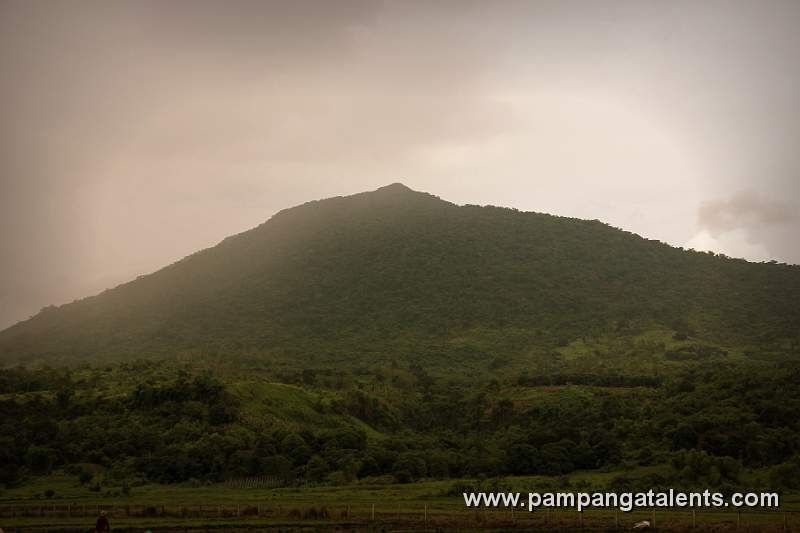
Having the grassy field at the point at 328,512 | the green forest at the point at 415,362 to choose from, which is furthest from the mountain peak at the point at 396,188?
the grassy field at the point at 328,512

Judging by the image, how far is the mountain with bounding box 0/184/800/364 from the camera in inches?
3755

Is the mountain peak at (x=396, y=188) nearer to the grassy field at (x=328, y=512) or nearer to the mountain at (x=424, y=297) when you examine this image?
the mountain at (x=424, y=297)

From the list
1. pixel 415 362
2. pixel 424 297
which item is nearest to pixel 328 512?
pixel 415 362

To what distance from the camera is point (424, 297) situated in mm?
110250

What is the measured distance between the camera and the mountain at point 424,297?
95.4 meters

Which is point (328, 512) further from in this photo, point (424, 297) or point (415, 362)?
point (424, 297)

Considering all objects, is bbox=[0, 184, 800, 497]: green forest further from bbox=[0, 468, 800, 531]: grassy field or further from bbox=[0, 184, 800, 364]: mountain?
bbox=[0, 468, 800, 531]: grassy field

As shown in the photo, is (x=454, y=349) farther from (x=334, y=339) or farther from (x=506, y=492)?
(x=506, y=492)

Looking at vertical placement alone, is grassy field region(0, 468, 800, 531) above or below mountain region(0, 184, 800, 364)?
below

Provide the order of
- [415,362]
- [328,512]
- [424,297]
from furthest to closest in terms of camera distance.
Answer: [424,297] < [415,362] < [328,512]

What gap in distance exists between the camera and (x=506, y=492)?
37.9 meters

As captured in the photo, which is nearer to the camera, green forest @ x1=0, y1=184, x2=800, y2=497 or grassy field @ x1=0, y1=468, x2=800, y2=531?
grassy field @ x1=0, y1=468, x2=800, y2=531

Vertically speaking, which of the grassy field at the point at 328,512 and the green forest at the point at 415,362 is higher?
the green forest at the point at 415,362

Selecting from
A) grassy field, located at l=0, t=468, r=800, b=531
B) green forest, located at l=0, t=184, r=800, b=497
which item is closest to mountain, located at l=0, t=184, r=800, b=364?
green forest, located at l=0, t=184, r=800, b=497
